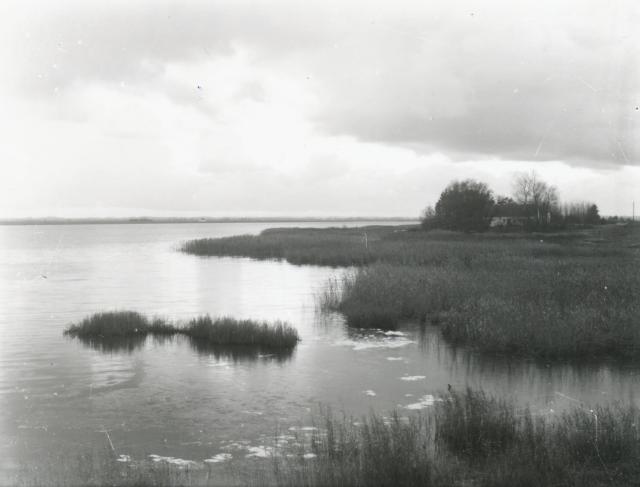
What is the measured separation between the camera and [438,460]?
27.6 ft

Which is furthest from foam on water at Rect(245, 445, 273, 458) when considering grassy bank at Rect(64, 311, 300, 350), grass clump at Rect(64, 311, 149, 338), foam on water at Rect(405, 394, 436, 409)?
grass clump at Rect(64, 311, 149, 338)

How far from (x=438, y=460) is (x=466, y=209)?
74465 millimetres

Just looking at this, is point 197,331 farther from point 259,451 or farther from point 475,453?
point 475,453

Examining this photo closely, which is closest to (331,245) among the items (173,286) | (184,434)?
(173,286)

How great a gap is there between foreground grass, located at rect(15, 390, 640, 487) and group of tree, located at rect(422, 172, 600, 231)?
229ft

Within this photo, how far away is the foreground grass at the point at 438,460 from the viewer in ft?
24.2

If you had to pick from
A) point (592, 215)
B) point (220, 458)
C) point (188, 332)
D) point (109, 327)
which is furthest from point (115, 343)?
point (592, 215)

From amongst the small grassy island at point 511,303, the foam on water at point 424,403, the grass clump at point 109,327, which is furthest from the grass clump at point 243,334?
the foam on water at point 424,403

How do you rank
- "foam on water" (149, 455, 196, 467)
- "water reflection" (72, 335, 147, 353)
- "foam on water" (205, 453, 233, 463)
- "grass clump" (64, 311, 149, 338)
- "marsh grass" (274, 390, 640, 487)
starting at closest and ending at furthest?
"marsh grass" (274, 390, 640, 487), "foam on water" (149, 455, 196, 467), "foam on water" (205, 453, 233, 463), "water reflection" (72, 335, 147, 353), "grass clump" (64, 311, 149, 338)

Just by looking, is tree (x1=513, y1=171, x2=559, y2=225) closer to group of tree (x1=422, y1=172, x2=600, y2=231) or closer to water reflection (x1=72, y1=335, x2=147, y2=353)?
group of tree (x1=422, y1=172, x2=600, y2=231)

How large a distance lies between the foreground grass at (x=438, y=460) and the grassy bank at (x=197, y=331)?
26.3 ft

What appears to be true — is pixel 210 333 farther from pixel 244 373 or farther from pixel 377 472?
pixel 377 472

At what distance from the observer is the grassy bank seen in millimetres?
17594

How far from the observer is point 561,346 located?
15.8 metres
